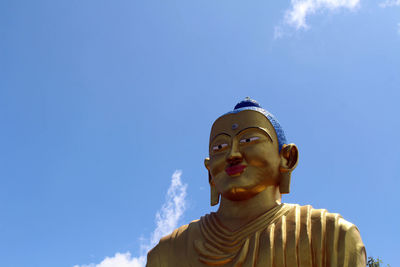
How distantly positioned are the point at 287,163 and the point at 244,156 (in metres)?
0.67

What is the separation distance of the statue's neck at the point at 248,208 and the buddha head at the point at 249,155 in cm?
7

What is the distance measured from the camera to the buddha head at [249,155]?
545 centimetres

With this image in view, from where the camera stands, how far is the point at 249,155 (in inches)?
215

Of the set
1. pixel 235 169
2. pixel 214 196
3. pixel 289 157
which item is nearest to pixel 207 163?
pixel 214 196

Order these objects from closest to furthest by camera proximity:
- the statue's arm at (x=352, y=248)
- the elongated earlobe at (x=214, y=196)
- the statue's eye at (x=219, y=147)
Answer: the statue's arm at (x=352, y=248) < the statue's eye at (x=219, y=147) < the elongated earlobe at (x=214, y=196)

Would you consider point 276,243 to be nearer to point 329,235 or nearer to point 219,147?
point 329,235

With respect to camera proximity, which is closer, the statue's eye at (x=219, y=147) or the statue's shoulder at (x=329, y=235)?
the statue's shoulder at (x=329, y=235)

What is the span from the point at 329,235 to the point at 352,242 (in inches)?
9.9

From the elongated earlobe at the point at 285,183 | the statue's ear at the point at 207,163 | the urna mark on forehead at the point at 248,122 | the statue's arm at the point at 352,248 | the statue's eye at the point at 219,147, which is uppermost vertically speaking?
the urna mark on forehead at the point at 248,122

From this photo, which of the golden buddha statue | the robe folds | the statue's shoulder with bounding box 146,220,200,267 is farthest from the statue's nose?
the statue's shoulder with bounding box 146,220,200,267

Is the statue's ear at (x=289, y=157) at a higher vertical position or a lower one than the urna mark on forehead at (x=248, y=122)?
lower

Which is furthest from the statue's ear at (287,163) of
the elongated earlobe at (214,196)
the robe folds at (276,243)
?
the elongated earlobe at (214,196)

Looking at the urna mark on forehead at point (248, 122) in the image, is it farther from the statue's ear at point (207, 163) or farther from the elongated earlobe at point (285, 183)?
the statue's ear at point (207, 163)

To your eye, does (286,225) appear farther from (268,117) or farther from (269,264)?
(268,117)
